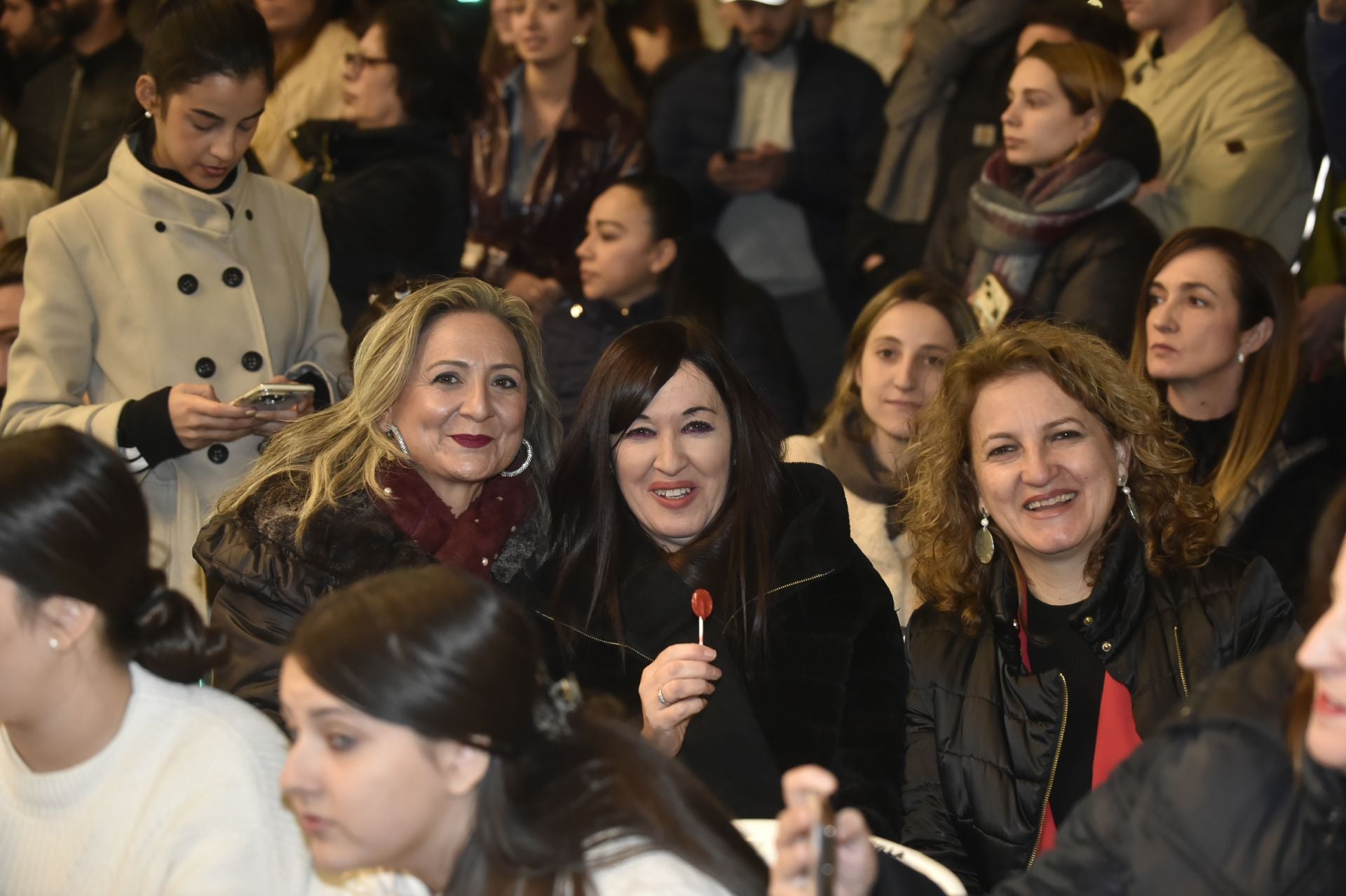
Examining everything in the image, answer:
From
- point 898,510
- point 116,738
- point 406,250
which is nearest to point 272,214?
point 406,250

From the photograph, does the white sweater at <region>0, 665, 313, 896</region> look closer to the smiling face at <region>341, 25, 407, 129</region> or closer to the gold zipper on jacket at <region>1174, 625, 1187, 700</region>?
the gold zipper on jacket at <region>1174, 625, 1187, 700</region>

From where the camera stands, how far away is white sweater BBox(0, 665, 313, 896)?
7.11 ft

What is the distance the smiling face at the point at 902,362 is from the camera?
4.11 metres

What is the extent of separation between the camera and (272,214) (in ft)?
12.9

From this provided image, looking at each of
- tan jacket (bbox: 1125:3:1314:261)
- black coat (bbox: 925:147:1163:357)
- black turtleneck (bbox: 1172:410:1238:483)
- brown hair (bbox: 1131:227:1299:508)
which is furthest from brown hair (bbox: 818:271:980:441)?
tan jacket (bbox: 1125:3:1314:261)

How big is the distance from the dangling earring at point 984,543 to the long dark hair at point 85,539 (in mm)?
1562

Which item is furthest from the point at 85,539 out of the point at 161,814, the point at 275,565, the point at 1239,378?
the point at 1239,378

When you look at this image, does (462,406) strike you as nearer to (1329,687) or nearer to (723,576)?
(723,576)

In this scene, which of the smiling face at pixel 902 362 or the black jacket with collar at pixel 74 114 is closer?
the smiling face at pixel 902 362

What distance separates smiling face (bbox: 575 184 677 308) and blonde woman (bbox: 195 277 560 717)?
4.35 feet

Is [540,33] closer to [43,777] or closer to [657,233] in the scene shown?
[657,233]

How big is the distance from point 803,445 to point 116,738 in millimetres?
2351

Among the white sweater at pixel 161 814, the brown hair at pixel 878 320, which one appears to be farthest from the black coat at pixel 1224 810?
the brown hair at pixel 878 320

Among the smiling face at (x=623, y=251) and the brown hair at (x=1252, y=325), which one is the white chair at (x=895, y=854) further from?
the smiling face at (x=623, y=251)
